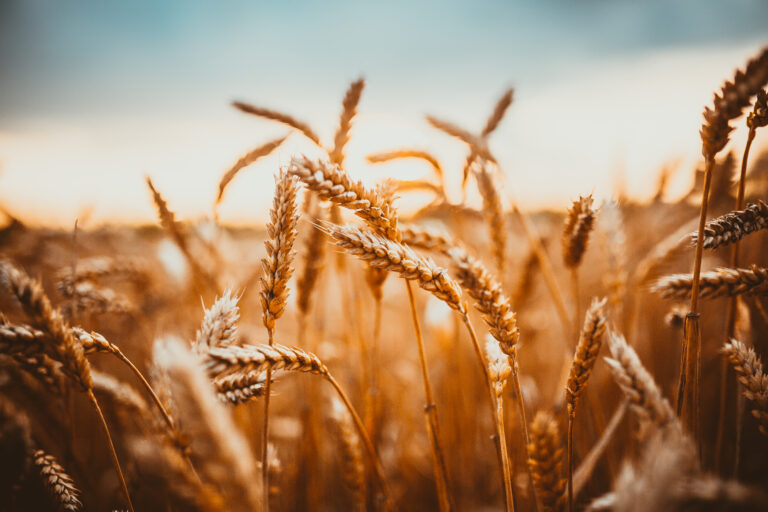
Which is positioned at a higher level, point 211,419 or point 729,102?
point 729,102

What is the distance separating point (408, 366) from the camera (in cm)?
286

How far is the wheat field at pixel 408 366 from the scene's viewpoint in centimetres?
68

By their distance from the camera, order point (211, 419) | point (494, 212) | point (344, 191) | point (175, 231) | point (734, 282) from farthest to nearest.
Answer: point (175, 231), point (494, 212), point (734, 282), point (344, 191), point (211, 419)

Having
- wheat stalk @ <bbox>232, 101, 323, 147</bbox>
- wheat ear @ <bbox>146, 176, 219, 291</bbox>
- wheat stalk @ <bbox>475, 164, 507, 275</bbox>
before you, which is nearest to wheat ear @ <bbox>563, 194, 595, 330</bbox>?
wheat stalk @ <bbox>475, 164, 507, 275</bbox>

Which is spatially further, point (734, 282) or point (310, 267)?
point (310, 267)

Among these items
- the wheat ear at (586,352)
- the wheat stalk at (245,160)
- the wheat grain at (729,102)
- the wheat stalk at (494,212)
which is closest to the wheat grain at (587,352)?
the wheat ear at (586,352)

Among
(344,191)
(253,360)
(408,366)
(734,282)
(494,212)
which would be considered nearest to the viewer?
(253,360)

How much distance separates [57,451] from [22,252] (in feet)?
4.99

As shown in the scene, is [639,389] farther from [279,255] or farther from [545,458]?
[279,255]

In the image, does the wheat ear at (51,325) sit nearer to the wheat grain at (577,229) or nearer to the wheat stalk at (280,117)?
the wheat stalk at (280,117)

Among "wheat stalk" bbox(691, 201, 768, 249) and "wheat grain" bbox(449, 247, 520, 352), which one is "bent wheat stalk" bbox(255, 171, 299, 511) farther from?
"wheat stalk" bbox(691, 201, 768, 249)

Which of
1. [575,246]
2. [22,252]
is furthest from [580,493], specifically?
[22,252]

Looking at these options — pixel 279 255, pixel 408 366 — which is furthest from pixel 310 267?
pixel 408 366

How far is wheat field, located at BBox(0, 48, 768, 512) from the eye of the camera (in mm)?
680
